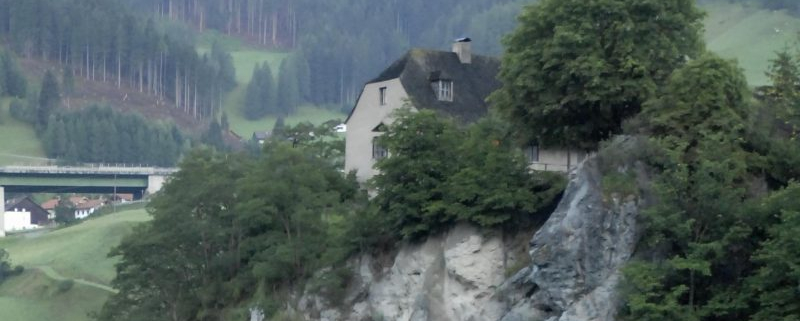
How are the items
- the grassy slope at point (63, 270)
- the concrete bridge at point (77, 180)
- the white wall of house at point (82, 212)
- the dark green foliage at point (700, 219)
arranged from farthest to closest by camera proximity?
the white wall of house at point (82, 212) < the concrete bridge at point (77, 180) < the grassy slope at point (63, 270) < the dark green foliage at point (700, 219)

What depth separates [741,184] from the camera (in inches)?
1447

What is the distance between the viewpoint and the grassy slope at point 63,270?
9175cm

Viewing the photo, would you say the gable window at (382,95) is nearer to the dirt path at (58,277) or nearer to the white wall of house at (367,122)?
the white wall of house at (367,122)

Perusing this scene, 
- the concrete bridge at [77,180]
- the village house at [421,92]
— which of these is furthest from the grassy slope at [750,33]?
the village house at [421,92]

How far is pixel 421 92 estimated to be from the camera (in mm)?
57938

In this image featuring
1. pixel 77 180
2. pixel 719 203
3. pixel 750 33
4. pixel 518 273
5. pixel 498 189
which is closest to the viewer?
pixel 719 203

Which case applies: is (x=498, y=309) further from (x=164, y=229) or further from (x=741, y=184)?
(x=164, y=229)

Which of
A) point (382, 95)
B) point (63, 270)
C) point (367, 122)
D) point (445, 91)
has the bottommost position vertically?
point (63, 270)

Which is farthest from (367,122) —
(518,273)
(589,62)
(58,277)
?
(58,277)

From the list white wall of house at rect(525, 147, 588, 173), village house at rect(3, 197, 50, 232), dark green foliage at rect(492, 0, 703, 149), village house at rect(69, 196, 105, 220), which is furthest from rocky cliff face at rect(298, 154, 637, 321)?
village house at rect(3, 197, 50, 232)

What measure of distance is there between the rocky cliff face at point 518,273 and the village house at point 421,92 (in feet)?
34.5

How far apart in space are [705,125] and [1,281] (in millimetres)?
74612

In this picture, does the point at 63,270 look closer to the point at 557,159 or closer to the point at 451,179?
the point at 451,179

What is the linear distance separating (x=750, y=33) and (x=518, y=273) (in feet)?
446
